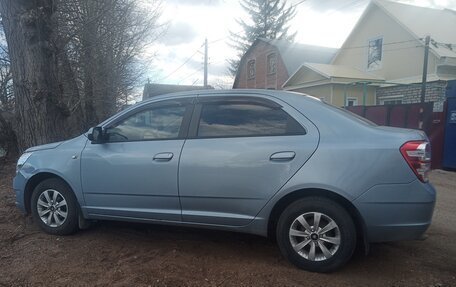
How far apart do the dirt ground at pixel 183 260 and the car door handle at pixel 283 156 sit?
1046mm

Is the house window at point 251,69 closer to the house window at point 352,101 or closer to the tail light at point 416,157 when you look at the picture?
the house window at point 352,101

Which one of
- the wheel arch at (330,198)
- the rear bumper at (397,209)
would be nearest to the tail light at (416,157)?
the rear bumper at (397,209)

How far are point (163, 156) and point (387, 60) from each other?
2041 centimetres

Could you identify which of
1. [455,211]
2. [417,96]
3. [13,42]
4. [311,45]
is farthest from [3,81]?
[311,45]

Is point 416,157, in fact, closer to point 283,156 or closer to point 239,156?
point 283,156

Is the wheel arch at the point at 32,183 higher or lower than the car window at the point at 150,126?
lower

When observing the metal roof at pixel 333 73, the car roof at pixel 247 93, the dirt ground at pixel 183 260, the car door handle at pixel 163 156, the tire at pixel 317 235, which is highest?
the metal roof at pixel 333 73

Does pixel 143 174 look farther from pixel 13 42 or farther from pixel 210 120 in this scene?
pixel 13 42

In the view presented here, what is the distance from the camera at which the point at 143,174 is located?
4160 millimetres

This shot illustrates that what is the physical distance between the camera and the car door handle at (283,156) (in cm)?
360

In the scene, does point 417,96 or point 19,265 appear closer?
point 19,265

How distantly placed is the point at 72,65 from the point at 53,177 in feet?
27.5

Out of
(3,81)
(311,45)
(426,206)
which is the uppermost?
(311,45)

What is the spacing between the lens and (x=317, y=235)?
11.6ft
